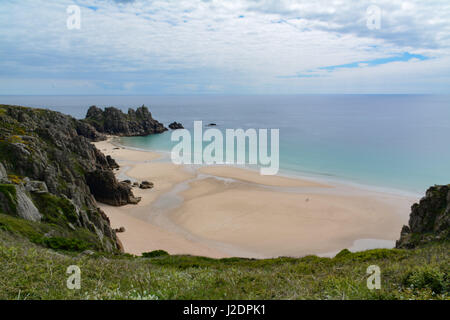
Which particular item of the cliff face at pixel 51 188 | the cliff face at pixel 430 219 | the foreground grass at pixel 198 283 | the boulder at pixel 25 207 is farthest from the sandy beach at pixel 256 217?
the foreground grass at pixel 198 283

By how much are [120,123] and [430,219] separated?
109 m

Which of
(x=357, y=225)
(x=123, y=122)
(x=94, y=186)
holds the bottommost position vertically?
(x=357, y=225)

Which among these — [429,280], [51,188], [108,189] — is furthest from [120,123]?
[429,280]

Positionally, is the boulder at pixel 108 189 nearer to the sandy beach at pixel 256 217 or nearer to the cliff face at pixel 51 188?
the cliff face at pixel 51 188

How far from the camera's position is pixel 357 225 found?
34.0 meters

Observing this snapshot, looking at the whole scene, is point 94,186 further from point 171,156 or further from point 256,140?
point 256,140

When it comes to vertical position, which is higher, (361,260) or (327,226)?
(361,260)

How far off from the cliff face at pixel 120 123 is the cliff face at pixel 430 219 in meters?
105

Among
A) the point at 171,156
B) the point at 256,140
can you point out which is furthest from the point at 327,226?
the point at 256,140

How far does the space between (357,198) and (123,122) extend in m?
94.6

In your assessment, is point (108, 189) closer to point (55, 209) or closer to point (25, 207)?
point (55, 209)

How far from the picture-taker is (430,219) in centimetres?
2183

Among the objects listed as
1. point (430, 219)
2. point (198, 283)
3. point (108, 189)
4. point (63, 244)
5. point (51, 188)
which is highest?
point (51, 188)

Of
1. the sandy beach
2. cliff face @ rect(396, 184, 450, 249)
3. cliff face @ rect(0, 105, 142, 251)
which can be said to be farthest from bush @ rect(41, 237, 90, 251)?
cliff face @ rect(396, 184, 450, 249)
